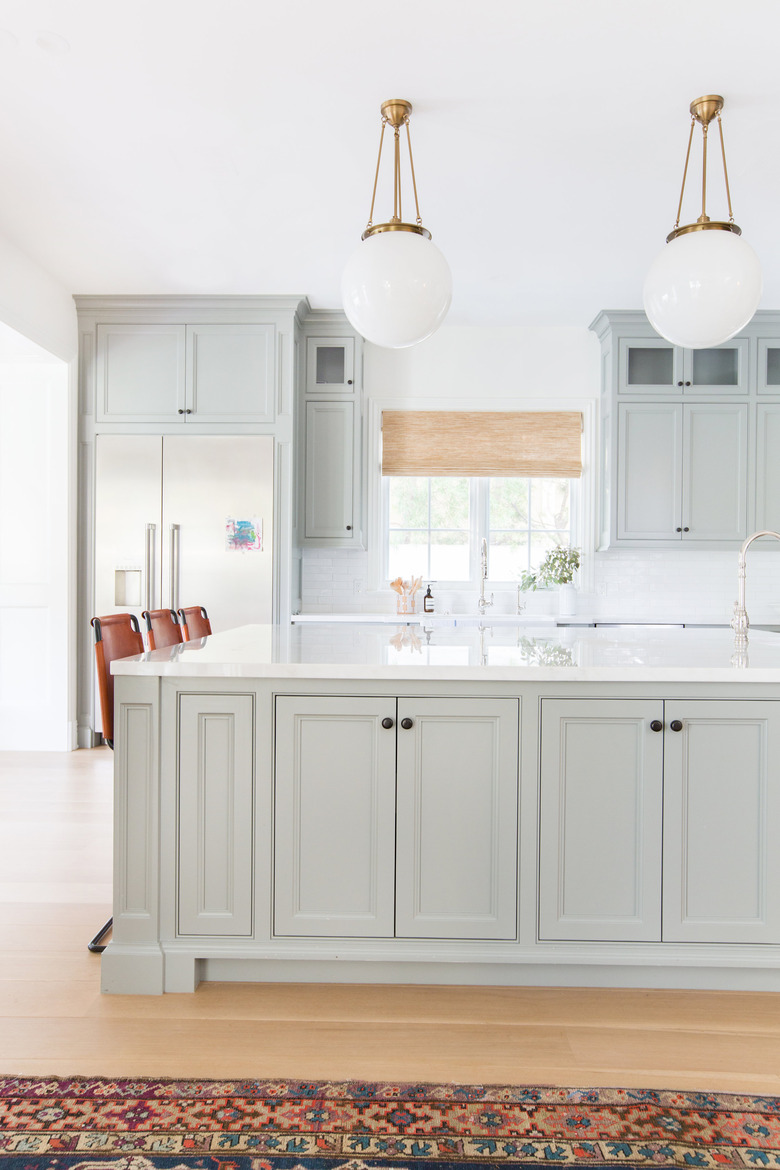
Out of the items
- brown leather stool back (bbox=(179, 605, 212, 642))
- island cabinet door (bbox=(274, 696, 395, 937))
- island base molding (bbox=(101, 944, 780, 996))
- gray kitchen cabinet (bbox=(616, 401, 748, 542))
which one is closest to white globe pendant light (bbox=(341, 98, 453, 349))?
island cabinet door (bbox=(274, 696, 395, 937))

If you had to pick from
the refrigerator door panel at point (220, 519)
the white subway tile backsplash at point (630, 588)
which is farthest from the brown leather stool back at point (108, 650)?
the white subway tile backsplash at point (630, 588)

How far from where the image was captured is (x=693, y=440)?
191 inches

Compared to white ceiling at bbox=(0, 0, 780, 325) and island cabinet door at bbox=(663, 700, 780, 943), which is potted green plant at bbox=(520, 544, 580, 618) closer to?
white ceiling at bbox=(0, 0, 780, 325)

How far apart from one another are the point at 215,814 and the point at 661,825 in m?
1.13

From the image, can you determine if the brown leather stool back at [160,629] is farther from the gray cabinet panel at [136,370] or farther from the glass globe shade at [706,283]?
the gray cabinet panel at [136,370]

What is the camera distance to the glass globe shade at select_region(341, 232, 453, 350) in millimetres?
2184

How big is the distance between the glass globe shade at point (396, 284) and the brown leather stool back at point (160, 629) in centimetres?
132

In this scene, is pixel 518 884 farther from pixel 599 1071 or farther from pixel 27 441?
pixel 27 441

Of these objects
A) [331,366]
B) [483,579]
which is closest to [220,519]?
[331,366]

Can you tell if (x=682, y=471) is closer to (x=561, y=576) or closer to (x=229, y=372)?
→ (x=561, y=576)

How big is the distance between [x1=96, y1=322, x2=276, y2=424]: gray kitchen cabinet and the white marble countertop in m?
2.57

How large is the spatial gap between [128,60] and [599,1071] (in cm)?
322

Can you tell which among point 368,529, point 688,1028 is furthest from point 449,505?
point 688,1028

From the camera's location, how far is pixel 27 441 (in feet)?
15.3
